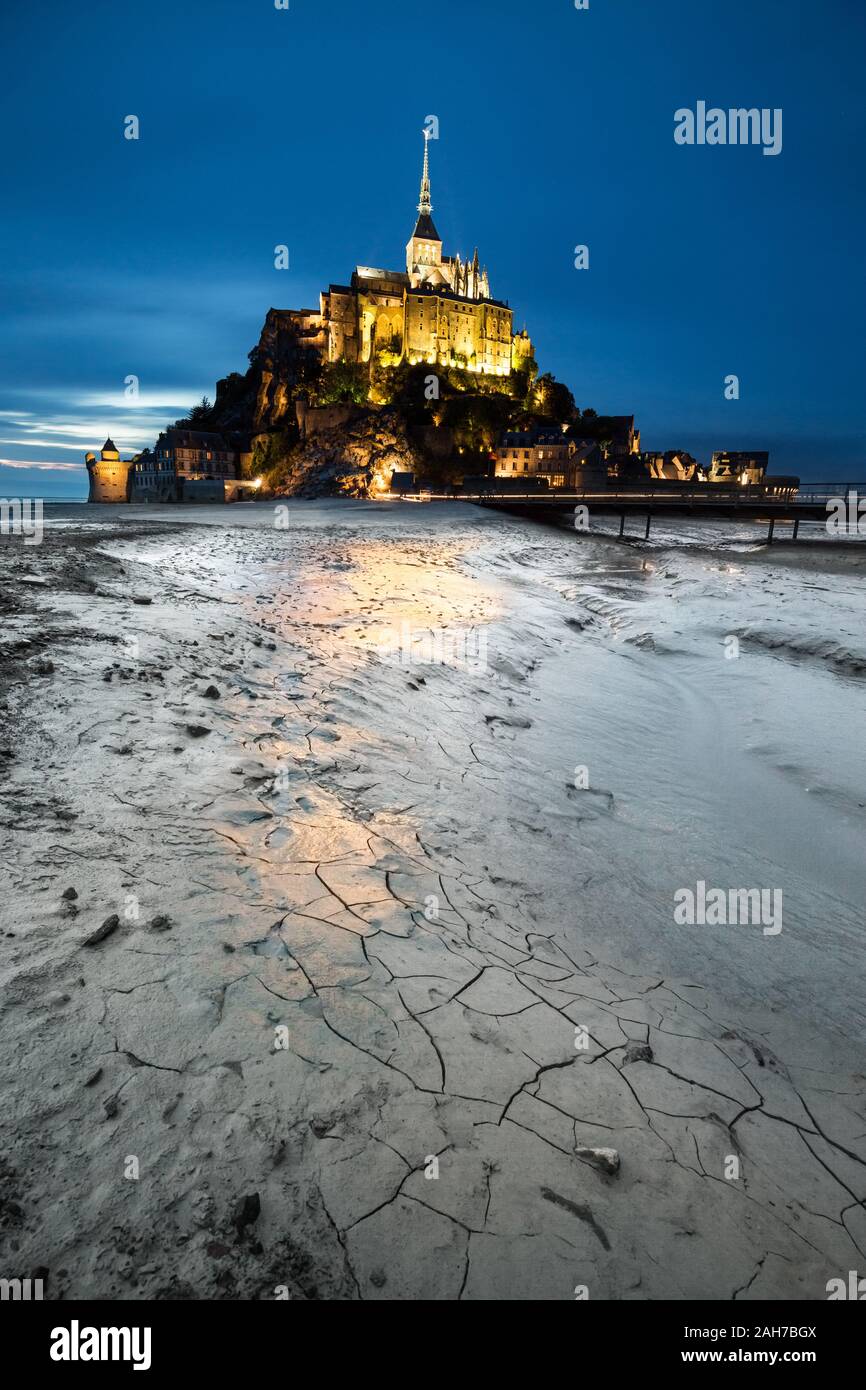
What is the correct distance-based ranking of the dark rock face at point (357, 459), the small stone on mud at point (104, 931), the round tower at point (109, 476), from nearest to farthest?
the small stone on mud at point (104, 931), the dark rock face at point (357, 459), the round tower at point (109, 476)

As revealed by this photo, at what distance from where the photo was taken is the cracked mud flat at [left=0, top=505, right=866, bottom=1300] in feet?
6.57

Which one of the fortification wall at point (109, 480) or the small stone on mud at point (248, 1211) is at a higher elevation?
the fortification wall at point (109, 480)

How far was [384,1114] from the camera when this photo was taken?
2.40 m

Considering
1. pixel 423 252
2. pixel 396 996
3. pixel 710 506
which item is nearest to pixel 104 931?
pixel 396 996

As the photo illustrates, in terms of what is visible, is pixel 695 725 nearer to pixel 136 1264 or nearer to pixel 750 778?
pixel 750 778

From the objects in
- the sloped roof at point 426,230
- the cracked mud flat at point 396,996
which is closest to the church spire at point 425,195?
the sloped roof at point 426,230

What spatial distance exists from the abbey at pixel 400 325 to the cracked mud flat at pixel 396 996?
9215 cm

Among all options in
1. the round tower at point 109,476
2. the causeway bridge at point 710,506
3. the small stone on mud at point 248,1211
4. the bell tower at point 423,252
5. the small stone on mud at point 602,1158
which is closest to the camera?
the small stone on mud at point 248,1211

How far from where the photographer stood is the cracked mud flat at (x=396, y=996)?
200 centimetres

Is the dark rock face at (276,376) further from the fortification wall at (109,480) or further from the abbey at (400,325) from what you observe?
the fortification wall at (109,480)

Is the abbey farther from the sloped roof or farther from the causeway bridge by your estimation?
the causeway bridge

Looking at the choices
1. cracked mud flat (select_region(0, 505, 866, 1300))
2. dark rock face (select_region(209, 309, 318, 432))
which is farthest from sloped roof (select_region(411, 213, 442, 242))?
cracked mud flat (select_region(0, 505, 866, 1300))
